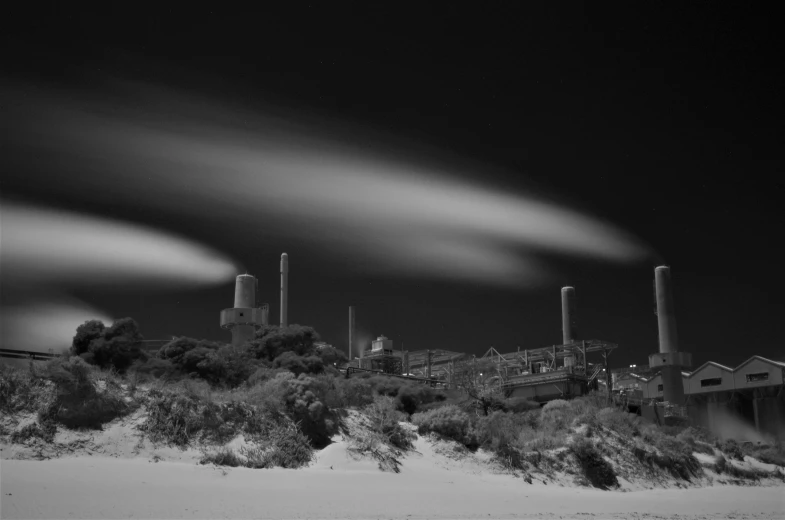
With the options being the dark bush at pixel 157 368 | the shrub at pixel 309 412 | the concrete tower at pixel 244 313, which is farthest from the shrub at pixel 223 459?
the concrete tower at pixel 244 313

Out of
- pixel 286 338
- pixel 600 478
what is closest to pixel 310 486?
pixel 600 478

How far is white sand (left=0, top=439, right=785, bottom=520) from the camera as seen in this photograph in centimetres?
1355

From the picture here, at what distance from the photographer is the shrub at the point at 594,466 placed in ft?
82.2

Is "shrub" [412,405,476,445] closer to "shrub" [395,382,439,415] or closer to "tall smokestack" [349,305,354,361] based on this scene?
"shrub" [395,382,439,415]

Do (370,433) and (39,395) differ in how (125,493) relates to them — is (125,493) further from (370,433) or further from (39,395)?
(370,433)

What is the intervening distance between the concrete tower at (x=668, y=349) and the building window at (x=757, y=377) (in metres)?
9.49

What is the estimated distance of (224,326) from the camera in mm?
53219

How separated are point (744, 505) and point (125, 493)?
68.6 ft

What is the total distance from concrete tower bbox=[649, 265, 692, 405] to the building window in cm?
949

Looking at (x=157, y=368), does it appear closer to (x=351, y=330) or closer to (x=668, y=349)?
(x=351, y=330)

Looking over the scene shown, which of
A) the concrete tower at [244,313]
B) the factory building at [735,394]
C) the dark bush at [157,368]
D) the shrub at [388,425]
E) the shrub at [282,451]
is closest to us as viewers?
the shrub at [282,451]

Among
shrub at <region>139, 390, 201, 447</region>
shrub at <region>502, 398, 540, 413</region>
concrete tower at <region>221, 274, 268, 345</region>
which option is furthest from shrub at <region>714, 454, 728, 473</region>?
concrete tower at <region>221, 274, 268, 345</region>

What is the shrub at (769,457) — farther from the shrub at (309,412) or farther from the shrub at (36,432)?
the shrub at (36,432)

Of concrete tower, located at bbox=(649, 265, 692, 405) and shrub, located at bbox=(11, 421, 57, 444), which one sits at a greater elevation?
concrete tower, located at bbox=(649, 265, 692, 405)
